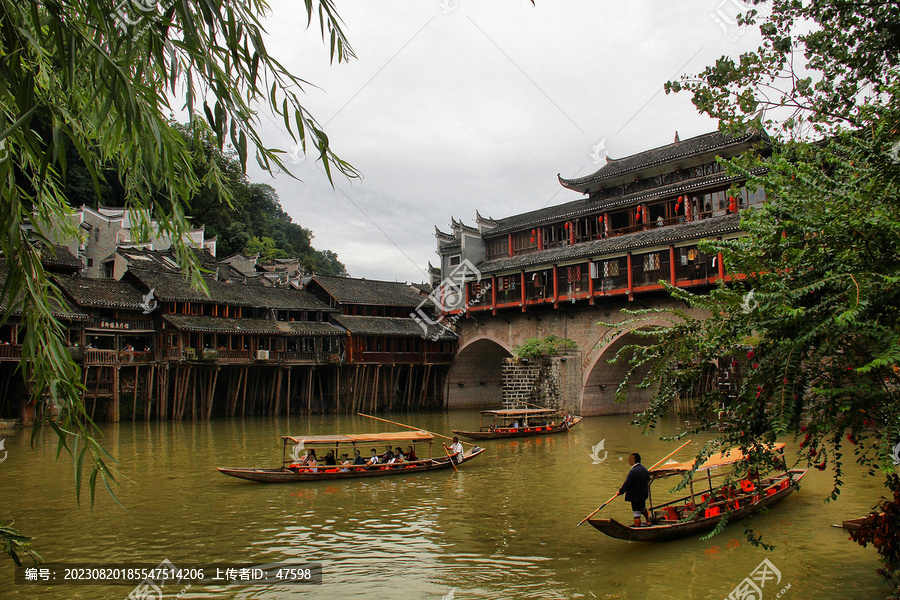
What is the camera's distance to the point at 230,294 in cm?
3388

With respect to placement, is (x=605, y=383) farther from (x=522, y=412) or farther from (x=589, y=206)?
(x=589, y=206)

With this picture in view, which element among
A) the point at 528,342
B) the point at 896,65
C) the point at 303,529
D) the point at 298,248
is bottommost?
the point at 303,529

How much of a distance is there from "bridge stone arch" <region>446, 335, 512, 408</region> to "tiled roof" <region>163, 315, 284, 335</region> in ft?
38.3

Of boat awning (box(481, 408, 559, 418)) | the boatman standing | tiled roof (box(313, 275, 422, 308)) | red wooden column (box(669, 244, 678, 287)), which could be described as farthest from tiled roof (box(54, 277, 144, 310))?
the boatman standing

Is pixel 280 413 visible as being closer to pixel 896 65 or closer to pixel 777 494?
pixel 777 494

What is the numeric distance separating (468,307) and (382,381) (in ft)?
22.8

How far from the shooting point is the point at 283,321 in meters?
36.2

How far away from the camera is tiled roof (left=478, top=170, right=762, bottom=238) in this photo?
28.3m

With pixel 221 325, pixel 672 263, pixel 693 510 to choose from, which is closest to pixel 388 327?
pixel 221 325

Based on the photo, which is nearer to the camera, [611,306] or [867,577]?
[867,577]

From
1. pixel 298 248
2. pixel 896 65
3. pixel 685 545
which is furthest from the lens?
pixel 298 248

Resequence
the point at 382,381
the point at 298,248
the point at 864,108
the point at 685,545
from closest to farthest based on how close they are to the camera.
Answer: the point at 864,108
the point at 685,545
the point at 382,381
the point at 298,248

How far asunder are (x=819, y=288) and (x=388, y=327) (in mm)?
32912

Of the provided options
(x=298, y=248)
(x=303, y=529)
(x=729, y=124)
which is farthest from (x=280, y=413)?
(x=298, y=248)
